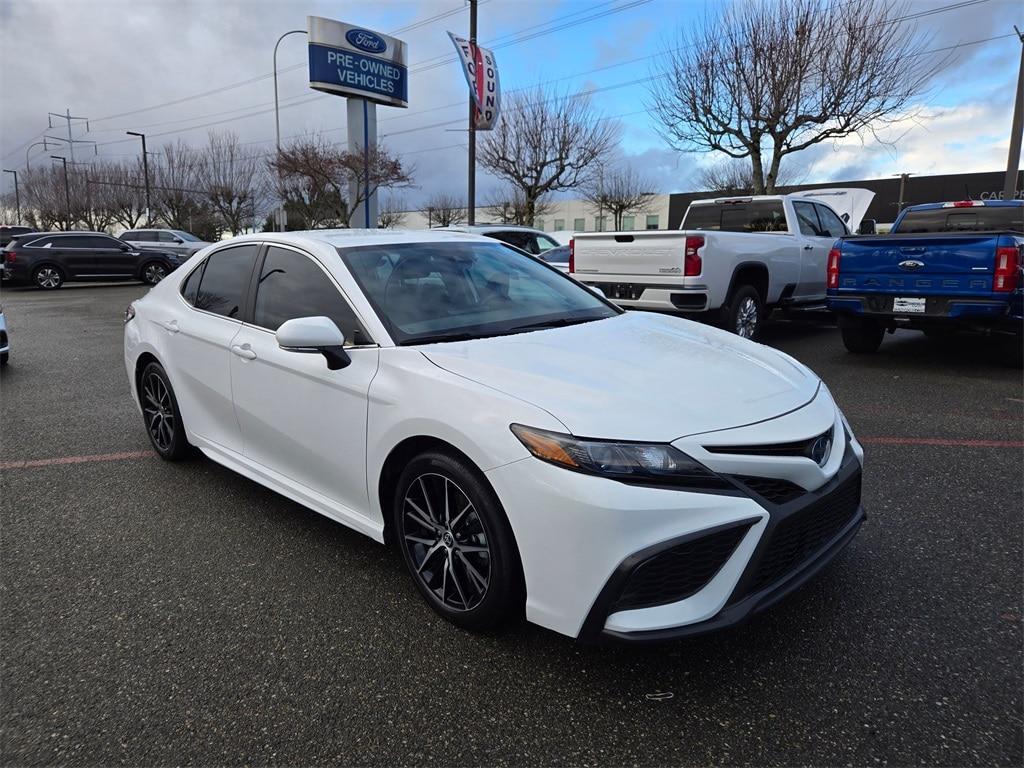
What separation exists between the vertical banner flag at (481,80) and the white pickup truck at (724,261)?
377 inches

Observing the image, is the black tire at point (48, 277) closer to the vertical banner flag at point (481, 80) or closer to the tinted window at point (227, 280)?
the vertical banner flag at point (481, 80)

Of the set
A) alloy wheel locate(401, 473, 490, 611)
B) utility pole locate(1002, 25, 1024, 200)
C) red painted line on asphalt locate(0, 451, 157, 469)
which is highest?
utility pole locate(1002, 25, 1024, 200)

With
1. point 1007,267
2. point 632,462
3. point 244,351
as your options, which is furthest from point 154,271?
point 632,462

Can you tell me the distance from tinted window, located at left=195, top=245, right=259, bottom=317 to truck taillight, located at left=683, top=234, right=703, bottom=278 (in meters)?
5.00

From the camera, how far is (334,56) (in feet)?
79.2

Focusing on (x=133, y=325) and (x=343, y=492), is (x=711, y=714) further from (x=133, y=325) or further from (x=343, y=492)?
(x=133, y=325)

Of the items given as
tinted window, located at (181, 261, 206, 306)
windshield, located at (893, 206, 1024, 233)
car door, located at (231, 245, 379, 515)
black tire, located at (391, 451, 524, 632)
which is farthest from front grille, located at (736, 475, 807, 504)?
windshield, located at (893, 206, 1024, 233)

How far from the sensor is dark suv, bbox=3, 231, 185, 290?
769 inches

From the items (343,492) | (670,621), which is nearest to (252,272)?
(343,492)

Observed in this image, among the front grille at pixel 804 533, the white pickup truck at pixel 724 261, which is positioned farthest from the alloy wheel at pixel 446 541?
the white pickup truck at pixel 724 261

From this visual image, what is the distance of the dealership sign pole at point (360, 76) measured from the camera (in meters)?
23.9

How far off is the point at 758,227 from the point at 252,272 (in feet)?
25.1

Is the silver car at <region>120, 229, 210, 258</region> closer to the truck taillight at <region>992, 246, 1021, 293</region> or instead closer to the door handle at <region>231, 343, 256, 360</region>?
the door handle at <region>231, 343, 256, 360</region>

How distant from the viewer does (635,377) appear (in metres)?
2.57
